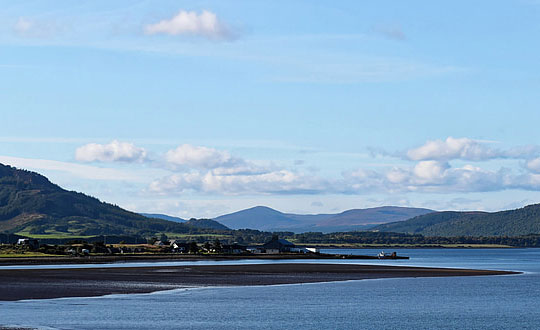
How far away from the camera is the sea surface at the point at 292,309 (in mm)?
72562

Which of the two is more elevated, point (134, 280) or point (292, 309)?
point (134, 280)

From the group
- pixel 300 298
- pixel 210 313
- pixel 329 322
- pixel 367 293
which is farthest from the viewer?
pixel 367 293

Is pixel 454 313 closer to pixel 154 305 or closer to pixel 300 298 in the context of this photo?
pixel 300 298

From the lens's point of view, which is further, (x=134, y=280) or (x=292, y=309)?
(x=134, y=280)

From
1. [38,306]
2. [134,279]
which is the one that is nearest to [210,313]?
[38,306]

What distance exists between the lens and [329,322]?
244 ft

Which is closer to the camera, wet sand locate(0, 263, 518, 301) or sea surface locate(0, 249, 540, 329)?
sea surface locate(0, 249, 540, 329)

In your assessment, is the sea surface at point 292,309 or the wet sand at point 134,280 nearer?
the sea surface at point 292,309

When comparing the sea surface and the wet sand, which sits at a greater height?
the wet sand

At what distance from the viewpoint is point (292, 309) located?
8356 cm

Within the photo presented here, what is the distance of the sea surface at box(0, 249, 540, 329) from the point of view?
238 feet

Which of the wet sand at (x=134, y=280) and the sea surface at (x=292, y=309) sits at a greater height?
the wet sand at (x=134, y=280)

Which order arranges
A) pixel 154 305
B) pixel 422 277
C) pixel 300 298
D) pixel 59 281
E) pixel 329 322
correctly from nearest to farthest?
1. pixel 329 322
2. pixel 154 305
3. pixel 300 298
4. pixel 59 281
5. pixel 422 277

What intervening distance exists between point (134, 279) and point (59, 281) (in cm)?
1189
